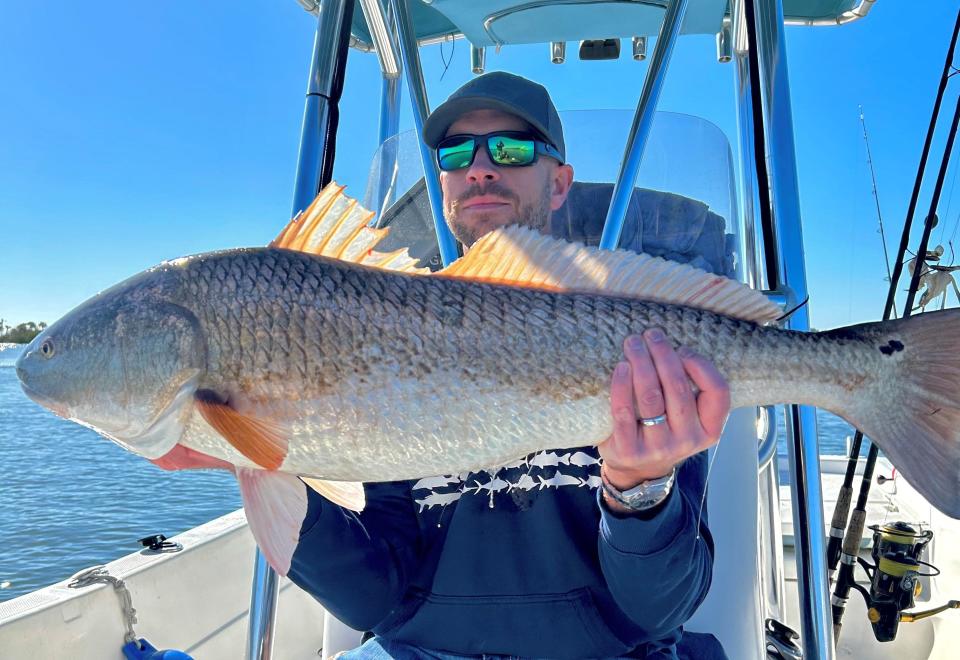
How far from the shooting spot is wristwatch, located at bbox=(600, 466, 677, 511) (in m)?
1.83

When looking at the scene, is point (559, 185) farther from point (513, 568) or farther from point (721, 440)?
point (513, 568)

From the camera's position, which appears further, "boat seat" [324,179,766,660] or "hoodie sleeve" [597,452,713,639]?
"boat seat" [324,179,766,660]

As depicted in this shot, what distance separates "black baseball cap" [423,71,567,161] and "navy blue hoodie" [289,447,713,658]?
4.61ft

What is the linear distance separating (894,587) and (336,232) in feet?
13.6

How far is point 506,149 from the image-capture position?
2.74 metres

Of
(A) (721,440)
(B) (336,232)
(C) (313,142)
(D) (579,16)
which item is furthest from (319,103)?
(A) (721,440)

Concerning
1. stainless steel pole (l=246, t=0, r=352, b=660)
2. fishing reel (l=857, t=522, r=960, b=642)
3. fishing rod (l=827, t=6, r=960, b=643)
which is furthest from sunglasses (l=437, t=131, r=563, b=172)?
fishing reel (l=857, t=522, r=960, b=642)

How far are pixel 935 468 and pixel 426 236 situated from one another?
2521mm

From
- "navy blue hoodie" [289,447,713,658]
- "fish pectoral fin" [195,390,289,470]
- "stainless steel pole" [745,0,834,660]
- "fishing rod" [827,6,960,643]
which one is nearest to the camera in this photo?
"fish pectoral fin" [195,390,289,470]

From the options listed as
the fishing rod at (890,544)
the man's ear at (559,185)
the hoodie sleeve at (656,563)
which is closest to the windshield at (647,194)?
the man's ear at (559,185)

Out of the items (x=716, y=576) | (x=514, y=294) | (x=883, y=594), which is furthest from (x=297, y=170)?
(x=883, y=594)

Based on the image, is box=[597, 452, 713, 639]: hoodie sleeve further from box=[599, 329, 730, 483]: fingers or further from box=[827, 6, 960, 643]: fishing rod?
box=[827, 6, 960, 643]: fishing rod

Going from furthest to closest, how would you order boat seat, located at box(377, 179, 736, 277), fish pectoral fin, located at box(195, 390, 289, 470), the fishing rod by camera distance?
the fishing rod, boat seat, located at box(377, 179, 736, 277), fish pectoral fin, located at box(195, 390, 289, 470)

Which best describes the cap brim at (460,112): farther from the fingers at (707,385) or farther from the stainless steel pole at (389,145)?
the fingers at (707,385)
